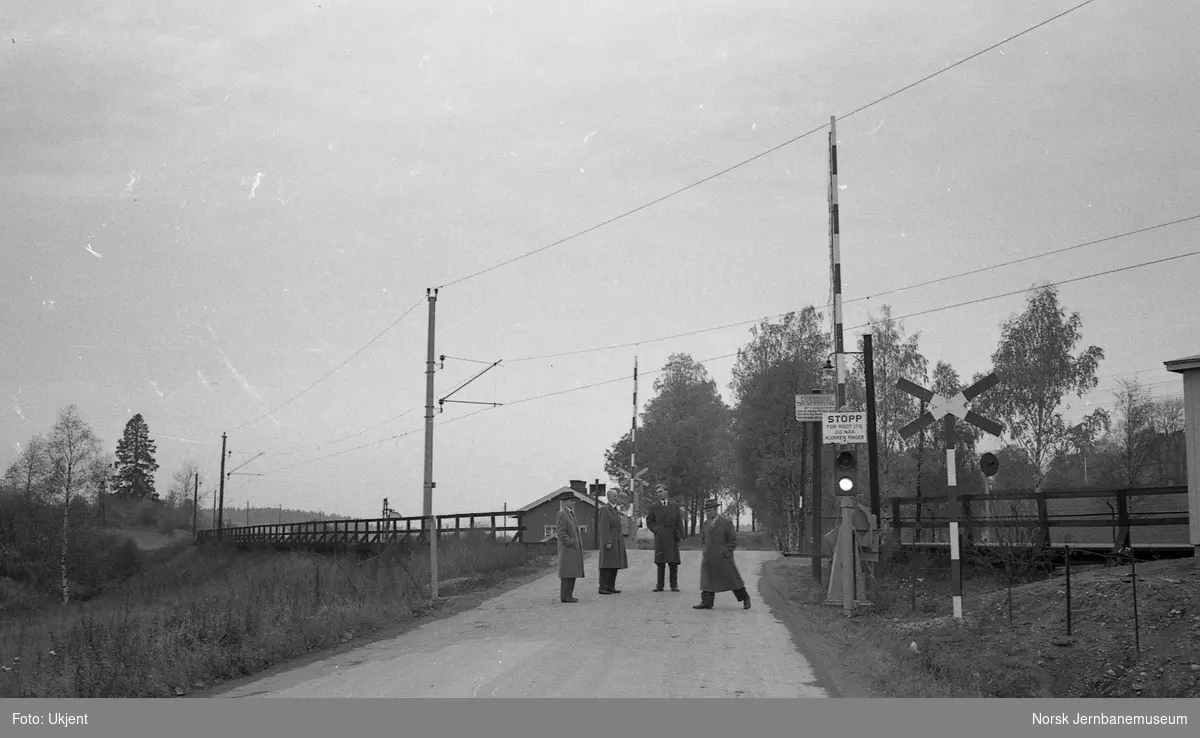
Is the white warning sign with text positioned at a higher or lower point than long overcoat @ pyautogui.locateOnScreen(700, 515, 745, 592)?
higher

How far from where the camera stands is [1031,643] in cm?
1361

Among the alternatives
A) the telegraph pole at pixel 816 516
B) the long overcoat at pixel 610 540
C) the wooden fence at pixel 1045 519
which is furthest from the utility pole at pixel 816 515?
the long overcoat at pixel 610 540

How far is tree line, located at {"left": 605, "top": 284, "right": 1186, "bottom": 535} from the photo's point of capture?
42844 mm

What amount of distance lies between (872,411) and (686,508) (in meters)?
53.9

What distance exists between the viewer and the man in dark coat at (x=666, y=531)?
1888 centimetres

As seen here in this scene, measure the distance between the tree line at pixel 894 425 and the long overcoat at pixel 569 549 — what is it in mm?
18704

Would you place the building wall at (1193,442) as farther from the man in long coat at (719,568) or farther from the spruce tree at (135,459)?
the spruce tree at (135,459)

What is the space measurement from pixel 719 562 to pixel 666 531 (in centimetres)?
263

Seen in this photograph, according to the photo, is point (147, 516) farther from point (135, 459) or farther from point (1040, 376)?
point (1040, 376)

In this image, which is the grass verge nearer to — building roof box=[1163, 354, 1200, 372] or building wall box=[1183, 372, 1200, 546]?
building wall box=[1183, 372, 1200, 546]

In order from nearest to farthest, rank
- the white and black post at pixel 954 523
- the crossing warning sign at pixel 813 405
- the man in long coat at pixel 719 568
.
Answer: the white and black post at pixel 954 523 < the man in long coat at pixel 719 568 < the crossing warning sign at pixel 813 405

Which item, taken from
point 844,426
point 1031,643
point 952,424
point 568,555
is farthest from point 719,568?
point 1031,643

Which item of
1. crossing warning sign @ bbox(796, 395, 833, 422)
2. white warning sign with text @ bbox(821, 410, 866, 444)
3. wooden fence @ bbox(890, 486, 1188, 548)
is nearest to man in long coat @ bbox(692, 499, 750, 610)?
white warning sign with text @ bbox(821, 410, 866, 444)

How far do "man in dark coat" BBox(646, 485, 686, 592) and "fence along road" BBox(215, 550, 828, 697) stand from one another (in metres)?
1.85
